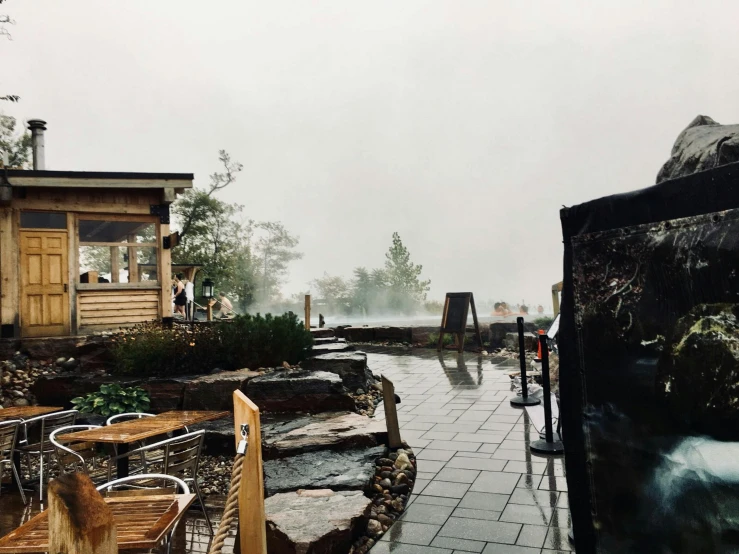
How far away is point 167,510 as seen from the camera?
2658mm

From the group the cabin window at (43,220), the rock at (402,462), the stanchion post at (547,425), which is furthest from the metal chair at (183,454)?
the cabin window at (43,220)

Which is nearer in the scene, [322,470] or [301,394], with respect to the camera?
[322,470]

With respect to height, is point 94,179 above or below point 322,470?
above

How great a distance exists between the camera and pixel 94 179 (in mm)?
10617

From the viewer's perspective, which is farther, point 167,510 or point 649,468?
point 167,510

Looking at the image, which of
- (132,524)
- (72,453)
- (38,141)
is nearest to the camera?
(132,524)

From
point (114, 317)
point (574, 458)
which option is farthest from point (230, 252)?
point (574, 458)

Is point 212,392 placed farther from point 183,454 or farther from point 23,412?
point 183,454

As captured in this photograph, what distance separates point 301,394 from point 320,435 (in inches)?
54.7

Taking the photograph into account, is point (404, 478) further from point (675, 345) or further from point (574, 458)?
point (675, 345)

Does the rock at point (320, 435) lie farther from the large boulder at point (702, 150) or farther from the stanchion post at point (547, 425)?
the large boulder at point (702, 150)

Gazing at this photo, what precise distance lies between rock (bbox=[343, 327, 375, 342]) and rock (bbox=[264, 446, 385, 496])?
11051mm

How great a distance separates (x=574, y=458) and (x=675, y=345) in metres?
0.50

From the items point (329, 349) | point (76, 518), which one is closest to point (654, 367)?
point (76, 518)
